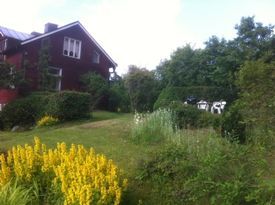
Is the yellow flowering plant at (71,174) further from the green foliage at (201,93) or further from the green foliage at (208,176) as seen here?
the green foliage at (201,93)

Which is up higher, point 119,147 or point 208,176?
point 208,176

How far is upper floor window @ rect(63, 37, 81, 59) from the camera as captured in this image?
31.3m

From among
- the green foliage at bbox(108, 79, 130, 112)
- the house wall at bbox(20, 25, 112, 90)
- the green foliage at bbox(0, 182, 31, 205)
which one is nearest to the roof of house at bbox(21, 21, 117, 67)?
the house wall at bbox(20, 25, 112, 90)

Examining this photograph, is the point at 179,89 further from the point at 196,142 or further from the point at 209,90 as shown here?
the point at 196,142

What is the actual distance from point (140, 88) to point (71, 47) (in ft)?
20.5

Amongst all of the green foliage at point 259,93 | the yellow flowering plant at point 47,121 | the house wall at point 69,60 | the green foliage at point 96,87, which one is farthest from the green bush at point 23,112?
the green foliage at point 259,93

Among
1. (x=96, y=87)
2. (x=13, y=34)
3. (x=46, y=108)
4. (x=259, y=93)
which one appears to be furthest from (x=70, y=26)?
(x=259, y=93)

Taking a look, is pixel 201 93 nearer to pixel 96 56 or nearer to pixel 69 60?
pixel 69 60

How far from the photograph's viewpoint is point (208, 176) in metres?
5.93

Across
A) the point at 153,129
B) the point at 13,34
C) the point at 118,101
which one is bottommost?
the point at 153,129

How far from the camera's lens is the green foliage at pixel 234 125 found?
1020cm

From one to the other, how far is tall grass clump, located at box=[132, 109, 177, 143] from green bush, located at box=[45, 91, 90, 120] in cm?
828

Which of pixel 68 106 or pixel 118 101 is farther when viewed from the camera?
pixel 118 101

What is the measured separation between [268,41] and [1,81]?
15.4 meters
